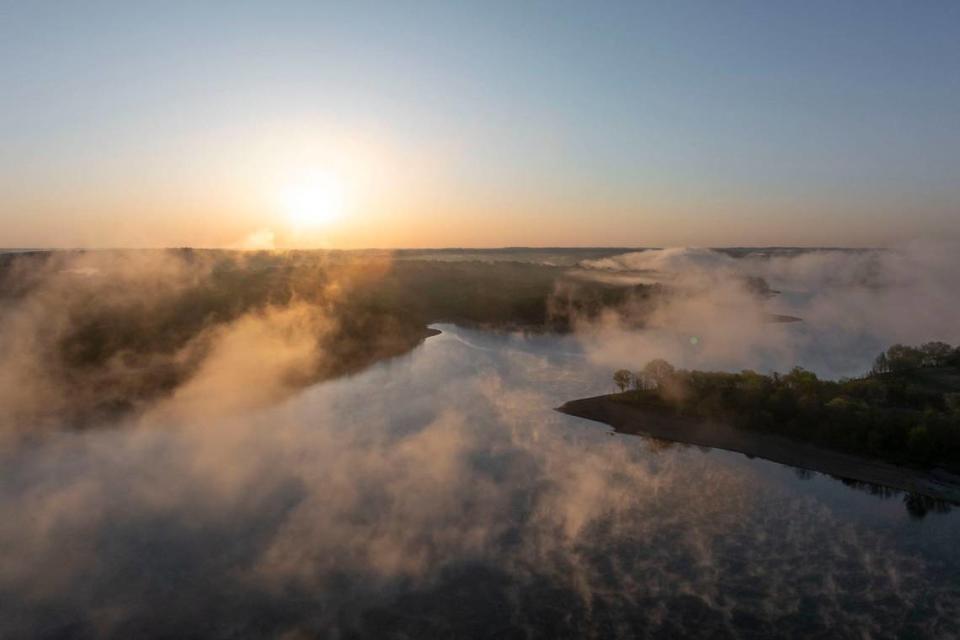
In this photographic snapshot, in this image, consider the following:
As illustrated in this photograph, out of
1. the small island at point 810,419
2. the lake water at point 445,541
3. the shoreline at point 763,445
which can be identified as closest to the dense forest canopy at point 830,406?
the small island at point 810,419

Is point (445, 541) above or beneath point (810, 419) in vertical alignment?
beneath

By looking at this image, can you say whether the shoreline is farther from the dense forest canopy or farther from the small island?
the dense forest canopy

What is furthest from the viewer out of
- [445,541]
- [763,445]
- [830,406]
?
[830,406]

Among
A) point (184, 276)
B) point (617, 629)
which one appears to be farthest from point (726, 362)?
point (184, 276)

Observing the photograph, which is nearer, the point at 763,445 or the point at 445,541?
the point at 445,541

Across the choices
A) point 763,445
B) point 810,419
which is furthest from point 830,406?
point 763,445

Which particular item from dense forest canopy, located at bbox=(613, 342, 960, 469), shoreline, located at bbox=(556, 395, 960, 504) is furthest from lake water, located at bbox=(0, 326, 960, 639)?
dense forest canopy, located at bbox=(613, 342, 960, 469)

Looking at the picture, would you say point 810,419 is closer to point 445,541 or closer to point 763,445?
point 763,445
